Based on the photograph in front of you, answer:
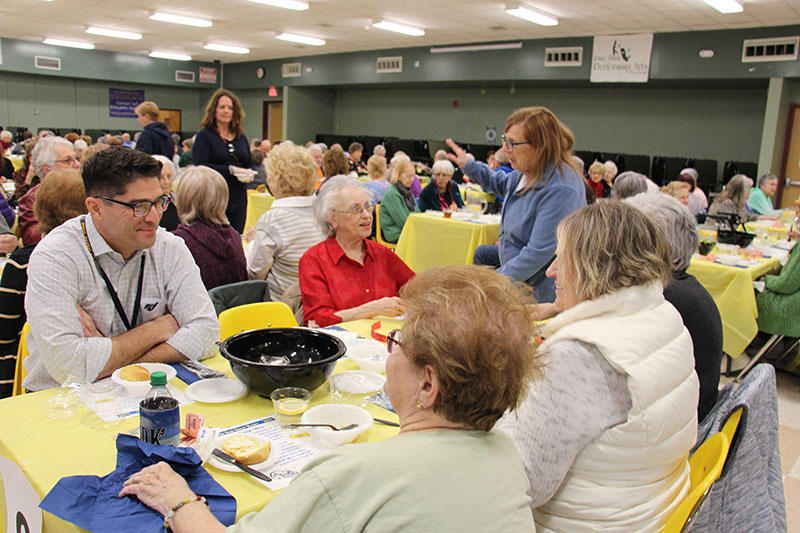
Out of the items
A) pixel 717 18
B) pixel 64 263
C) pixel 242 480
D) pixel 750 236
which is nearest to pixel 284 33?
Answer: pixel 717 18

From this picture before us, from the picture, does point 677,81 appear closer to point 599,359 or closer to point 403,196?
point 403,196

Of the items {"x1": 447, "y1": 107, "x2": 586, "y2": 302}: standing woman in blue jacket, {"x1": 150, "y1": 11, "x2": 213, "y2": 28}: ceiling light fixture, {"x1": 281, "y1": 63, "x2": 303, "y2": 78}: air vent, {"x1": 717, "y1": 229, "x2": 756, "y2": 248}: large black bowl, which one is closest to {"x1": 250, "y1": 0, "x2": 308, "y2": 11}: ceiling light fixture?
{"x1": 150, "y1": 11, "x2": 213, "y2": 28}: ceiling light fixture

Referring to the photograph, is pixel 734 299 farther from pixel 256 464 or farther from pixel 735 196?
pixel 256 464

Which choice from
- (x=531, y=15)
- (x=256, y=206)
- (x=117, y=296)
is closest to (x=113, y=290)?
(x=117, y=296)

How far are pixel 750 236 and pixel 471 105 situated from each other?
9.86m

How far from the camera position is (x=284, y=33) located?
1261 cm

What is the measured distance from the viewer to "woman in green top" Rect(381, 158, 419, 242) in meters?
6.32

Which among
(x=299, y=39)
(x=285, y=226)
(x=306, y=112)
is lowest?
(x=285, y=226)

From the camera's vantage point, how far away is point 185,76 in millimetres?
18031

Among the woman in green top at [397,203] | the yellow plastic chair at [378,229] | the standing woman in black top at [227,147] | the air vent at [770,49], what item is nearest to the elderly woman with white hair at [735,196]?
the woman in green top at [397,203]

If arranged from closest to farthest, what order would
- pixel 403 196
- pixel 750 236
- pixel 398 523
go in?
pixel 398 523 < pixel 750 236 < pixel 403 196

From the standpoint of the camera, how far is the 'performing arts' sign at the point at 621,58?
33.8 feet

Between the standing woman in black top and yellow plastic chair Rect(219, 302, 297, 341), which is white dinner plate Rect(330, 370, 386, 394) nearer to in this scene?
yellow plastic chair Rect(219, 302, 297, 341)

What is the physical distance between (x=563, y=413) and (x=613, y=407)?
118mm
